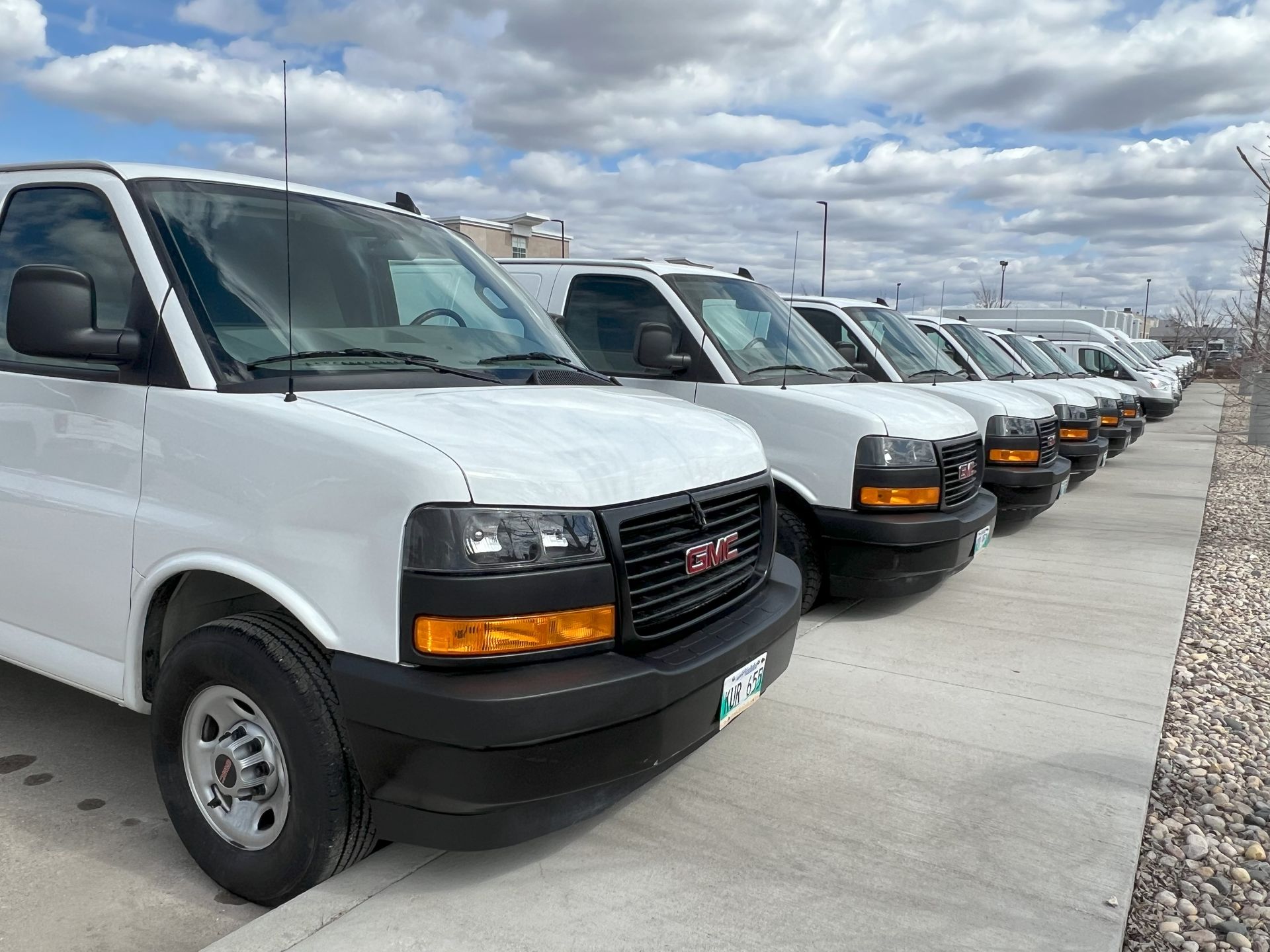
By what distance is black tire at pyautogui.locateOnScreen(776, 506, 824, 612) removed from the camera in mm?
5727

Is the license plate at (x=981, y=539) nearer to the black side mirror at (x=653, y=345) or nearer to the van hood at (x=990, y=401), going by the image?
the van hood at (x=990, y=401)

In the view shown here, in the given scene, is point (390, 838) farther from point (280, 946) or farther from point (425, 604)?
point (425, 604)

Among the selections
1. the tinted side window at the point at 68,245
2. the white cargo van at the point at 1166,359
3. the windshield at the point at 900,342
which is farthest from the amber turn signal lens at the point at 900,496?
the white cargo van at the point at 1166,359

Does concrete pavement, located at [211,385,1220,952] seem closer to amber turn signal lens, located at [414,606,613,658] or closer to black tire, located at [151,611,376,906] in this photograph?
black tire, located at [151,611,376,906]

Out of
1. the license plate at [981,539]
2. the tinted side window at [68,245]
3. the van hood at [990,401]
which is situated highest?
the tinted side window at [68,245]

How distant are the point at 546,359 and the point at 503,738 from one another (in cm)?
191

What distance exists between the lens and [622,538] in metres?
2.86

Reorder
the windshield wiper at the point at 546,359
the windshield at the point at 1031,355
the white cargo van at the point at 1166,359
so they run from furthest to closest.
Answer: the white cargo van at the point at 1166,359, the windshield at the point at 1031,355, the windshield wiper at the point at 546,359

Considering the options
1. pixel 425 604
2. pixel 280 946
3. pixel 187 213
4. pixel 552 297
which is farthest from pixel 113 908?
pixel 552 297

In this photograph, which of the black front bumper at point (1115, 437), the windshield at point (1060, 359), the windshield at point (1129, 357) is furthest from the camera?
the windshield at point (1129, 357)

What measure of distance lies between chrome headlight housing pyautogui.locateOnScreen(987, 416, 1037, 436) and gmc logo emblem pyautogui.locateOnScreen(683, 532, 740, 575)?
5.42 meters

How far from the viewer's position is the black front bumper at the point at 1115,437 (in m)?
13.7

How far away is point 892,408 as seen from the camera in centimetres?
592

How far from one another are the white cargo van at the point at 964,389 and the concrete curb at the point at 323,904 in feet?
19.2
